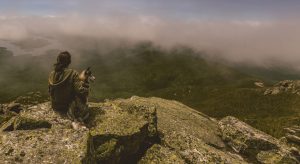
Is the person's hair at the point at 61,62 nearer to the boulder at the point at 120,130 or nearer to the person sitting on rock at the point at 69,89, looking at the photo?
the person sitting on rock at the point at 69,89

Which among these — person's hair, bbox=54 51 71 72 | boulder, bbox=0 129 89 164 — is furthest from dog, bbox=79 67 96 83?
boulder, bbox=0 129 89 164

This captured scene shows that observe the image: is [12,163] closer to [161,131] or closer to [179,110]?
[161,131]

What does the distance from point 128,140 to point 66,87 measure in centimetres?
555

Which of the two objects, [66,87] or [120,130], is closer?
[120,130]

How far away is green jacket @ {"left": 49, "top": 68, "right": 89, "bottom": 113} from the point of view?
2338cm

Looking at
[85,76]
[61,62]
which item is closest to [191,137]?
[85,76]

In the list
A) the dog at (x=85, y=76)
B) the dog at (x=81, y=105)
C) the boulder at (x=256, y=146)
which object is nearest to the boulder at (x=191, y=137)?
the boulder at (x=256, y=146)

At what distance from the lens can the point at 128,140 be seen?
22.6 metres

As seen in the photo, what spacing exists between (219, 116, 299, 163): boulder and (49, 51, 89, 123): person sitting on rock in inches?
522

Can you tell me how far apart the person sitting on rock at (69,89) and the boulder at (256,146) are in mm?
13261

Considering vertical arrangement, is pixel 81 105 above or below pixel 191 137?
above

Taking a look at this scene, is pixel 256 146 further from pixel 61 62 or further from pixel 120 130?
pixel 61 62

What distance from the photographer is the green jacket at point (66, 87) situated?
23375 mm

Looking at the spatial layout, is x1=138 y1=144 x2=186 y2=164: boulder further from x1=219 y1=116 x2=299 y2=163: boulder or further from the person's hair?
the person's hair
